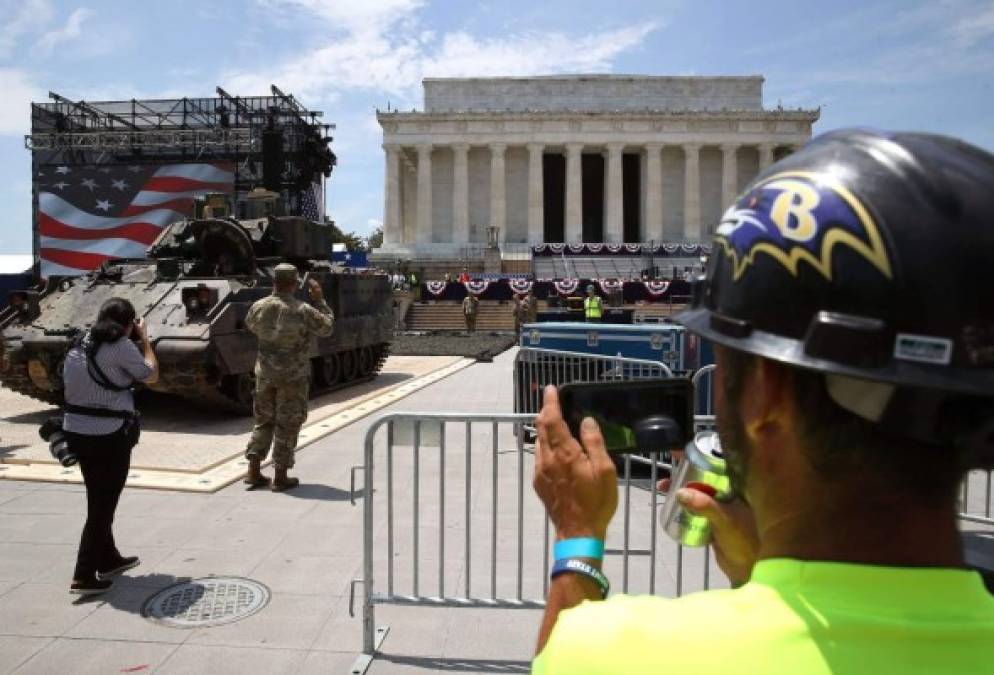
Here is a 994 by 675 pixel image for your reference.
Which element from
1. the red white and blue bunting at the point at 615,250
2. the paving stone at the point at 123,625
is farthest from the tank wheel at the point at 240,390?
the red white and blue bunting at the point at 615,250

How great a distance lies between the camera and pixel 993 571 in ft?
6.70

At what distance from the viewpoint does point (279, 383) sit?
6910 millimetres

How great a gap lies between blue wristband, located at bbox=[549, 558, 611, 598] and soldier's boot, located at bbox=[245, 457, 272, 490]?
238 inches

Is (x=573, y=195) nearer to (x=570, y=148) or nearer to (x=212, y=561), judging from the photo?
(x=570, y=148)

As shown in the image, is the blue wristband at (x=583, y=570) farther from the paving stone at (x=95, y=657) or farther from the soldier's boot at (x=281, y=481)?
the soldier's boot at (x=281, y=481)

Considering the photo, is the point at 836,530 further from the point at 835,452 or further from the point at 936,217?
the point at 936,217

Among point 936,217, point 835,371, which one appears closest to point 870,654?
point 835,371

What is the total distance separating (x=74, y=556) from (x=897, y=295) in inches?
220

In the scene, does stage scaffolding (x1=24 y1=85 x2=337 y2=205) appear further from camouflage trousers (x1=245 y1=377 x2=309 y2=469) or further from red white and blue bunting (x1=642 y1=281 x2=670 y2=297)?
camouflage trousers (x1=245 y1=377 x2=309 y2=469)

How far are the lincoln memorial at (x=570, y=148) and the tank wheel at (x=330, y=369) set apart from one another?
40056 millimetres

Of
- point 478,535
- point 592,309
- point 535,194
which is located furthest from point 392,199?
point 478,535

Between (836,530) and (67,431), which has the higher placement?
(836,530)

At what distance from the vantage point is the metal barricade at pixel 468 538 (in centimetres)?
399

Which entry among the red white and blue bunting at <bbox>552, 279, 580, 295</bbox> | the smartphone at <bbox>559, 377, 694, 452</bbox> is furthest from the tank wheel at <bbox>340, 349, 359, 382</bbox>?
the red white and blue bunting at <bbox>552, 279, 580, 295</bbox>
